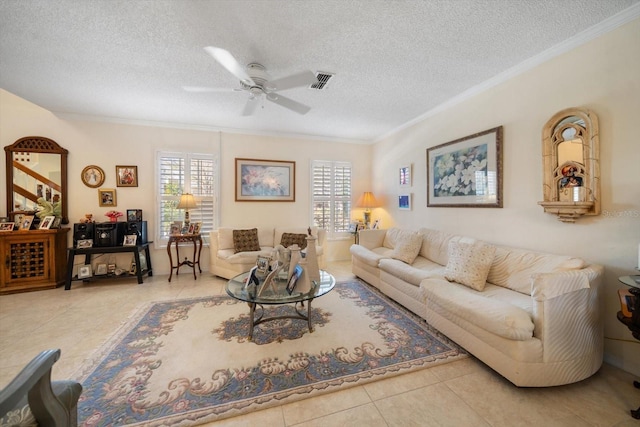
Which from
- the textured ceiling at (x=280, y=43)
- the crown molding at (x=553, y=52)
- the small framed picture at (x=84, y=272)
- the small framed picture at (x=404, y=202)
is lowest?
the small framed picture at (x=84, y=272)

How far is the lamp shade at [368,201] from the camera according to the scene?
5.20 m

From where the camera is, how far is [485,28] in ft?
6.77

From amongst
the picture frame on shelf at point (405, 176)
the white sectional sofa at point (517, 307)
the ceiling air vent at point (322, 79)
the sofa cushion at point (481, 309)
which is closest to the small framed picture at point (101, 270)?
the ceiling air vent at point (322, 79)

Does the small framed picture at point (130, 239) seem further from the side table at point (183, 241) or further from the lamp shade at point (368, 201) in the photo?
the lamp shade at point (368, 201)

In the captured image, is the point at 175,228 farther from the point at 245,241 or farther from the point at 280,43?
the point at 280,43

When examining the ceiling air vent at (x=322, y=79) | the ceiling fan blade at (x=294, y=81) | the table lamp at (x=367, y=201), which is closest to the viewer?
the ceiling fan blade at (x=294, y=81)

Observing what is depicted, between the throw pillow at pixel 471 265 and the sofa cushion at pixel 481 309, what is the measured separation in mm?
85

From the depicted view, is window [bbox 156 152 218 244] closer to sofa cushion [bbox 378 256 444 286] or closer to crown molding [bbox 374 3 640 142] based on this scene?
sofa cushion [bbox 378 256 444 286]

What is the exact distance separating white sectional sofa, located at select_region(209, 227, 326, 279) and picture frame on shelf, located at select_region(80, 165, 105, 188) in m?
2.07

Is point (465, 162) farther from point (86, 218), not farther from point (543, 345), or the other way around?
point (86, 218)

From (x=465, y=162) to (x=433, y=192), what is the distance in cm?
68

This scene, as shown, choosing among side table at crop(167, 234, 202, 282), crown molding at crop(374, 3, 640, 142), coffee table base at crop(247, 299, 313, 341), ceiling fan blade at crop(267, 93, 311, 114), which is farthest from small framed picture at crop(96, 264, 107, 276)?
crown molding at crop(374, 3, 640, 142)

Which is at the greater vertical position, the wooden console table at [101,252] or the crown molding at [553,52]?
the crown molding at [553,52]

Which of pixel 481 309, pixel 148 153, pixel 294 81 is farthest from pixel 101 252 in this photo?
pixel 481 309
